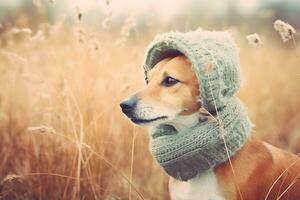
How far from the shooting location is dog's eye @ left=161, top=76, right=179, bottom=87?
119 inches

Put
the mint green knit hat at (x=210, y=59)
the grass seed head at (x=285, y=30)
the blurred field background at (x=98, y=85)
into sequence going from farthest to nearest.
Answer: the blurred field background at (x=98, y=85) < the grass seed head at (x=285, y=30) < the mint green knit hat at (x=210, y=59)

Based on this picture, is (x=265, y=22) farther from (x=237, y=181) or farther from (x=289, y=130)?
(x=237, y=181)

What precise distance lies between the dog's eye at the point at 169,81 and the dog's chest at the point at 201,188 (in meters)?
0.36

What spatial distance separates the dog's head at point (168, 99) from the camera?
299 cm

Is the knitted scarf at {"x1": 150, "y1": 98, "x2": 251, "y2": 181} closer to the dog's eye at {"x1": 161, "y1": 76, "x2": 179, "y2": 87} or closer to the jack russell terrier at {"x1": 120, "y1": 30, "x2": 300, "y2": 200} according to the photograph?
the jack russell terrier at {"x1": 120, "y1": 30, "x2": 300, "y2": 200}

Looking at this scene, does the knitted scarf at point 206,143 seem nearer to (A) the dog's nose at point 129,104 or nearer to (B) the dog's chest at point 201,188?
(B) the dog's chest at point 201,188

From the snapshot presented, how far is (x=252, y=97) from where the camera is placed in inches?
137

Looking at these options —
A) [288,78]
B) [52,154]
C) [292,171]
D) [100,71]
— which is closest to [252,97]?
[288,78]

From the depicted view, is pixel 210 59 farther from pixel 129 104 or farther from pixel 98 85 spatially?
pixel 98 85

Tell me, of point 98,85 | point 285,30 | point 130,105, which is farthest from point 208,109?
point 98,85

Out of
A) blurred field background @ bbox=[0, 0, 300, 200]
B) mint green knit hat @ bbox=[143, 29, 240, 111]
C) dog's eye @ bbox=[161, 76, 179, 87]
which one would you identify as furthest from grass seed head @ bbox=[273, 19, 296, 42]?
dog's eye @ bbox=[161, 76, 179, 87]

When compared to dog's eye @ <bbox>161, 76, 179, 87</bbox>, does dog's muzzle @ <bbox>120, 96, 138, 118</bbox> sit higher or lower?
lower

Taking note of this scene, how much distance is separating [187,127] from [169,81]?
19 centimetres

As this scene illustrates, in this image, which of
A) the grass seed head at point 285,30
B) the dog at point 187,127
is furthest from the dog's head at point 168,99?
the grass seed head at point 285,30
